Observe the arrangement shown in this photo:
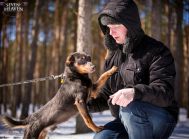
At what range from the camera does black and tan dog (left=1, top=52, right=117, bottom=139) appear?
4.41m

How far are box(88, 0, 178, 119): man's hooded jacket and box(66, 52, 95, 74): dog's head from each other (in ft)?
4.03

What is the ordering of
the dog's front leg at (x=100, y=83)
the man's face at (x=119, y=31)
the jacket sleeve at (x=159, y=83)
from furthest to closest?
1. the dog's front leg at (x=100, y=83)
2. the man's face at (x=119, y=31)
3. the jacket sleeve at (x=159, y=83)

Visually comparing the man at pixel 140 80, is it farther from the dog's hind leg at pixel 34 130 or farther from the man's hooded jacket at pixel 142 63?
the dog's hind leg at pixel 34 130

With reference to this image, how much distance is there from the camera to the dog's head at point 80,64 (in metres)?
4.87

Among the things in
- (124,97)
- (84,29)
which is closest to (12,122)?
(124,97)

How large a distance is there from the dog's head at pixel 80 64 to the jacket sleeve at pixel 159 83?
1687 millimetres

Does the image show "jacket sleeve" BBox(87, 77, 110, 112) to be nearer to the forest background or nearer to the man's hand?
the man's hand

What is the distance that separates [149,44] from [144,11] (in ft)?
52.7

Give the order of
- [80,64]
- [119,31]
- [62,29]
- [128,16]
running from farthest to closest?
1. [62,29]
2. [80,64]
3. [119,31]
4. [128,16]

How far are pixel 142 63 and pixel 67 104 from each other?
5.18ft

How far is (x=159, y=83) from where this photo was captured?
3.09 meters

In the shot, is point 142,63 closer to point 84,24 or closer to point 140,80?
point 140,80

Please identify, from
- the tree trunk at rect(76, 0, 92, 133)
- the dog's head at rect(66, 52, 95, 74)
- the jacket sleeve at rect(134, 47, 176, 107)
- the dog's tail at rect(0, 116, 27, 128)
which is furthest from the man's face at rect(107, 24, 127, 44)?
the tree trunk at rect(76, 0, 92, 133)

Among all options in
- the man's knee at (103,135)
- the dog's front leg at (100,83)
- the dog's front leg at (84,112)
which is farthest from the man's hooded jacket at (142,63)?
the dog's front leg at (84,112)
